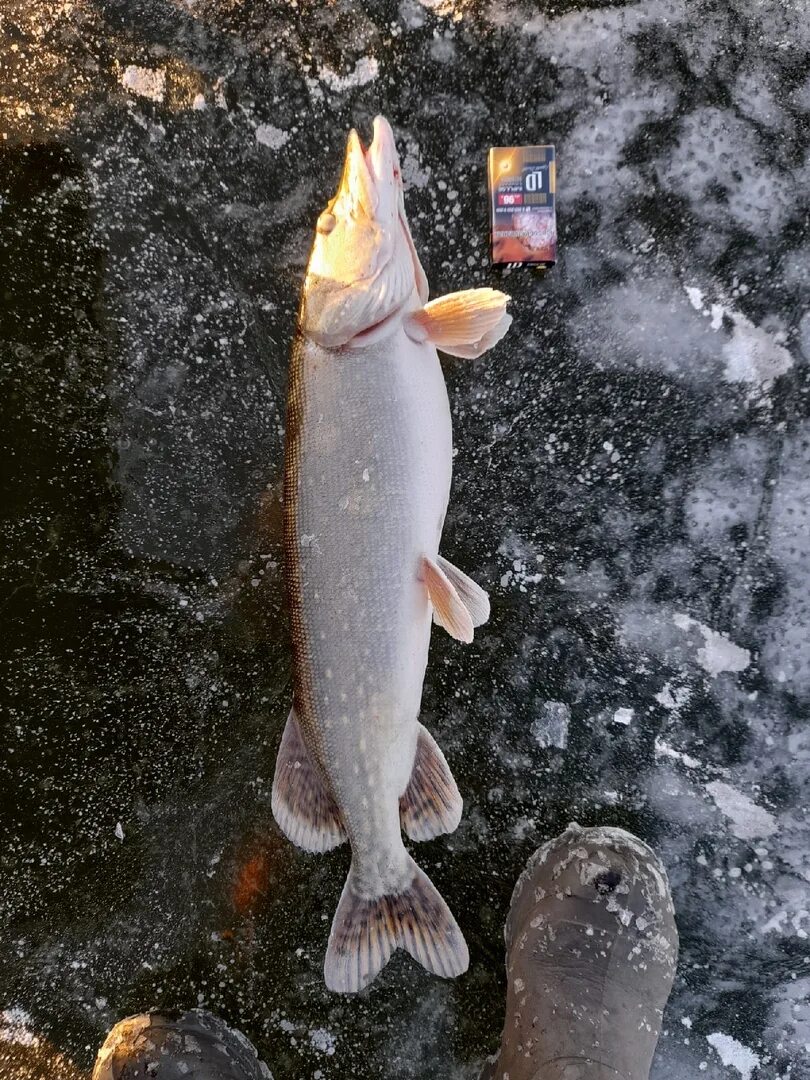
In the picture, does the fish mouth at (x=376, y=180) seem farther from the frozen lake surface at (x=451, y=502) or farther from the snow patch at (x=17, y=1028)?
the snow patch at (x=17, y=1028)

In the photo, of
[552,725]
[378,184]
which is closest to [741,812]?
[552,725]

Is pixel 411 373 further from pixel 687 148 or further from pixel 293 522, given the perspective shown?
pixel 687 148

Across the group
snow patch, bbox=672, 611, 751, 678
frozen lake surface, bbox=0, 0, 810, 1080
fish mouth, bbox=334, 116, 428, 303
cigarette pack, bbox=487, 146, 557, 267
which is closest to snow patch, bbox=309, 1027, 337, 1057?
frozen lake surface, bbox=0, 0, 810, 1080

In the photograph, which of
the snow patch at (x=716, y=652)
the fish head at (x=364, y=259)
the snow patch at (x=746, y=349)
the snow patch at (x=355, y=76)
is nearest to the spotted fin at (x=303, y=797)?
the fish head at (x=364, y=259)

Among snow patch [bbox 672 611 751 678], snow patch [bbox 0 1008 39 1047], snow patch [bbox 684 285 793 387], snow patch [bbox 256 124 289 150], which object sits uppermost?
snow patch [bbox 256 124 289 150]

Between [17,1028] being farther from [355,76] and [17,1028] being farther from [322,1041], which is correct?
[355,76]

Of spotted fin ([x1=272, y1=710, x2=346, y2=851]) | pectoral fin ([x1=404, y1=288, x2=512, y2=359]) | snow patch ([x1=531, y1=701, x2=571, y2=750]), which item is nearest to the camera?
pectoral fin ([x1=404, y1=288, x2=512, y2=359])

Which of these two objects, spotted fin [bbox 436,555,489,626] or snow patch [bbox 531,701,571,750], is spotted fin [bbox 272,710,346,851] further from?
snow patch [bbox 531,701,571,750]

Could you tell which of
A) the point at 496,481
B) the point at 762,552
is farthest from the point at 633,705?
the point at 496,481
